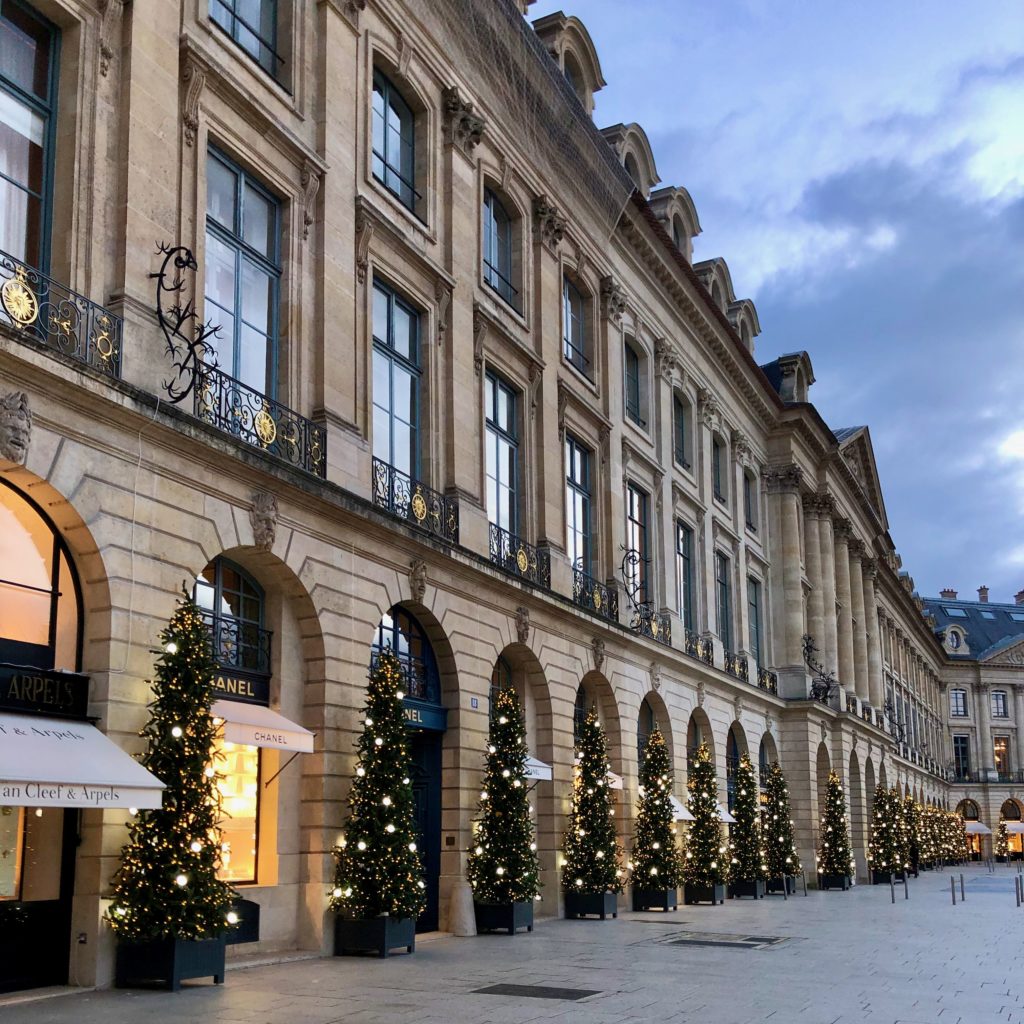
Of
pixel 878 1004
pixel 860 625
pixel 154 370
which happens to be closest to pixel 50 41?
pixel 154 370

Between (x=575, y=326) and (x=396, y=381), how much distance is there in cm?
1070

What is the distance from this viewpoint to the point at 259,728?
1703 cm

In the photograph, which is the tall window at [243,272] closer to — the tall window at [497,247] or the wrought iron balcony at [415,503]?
the wrought iron balcony at [415,503]

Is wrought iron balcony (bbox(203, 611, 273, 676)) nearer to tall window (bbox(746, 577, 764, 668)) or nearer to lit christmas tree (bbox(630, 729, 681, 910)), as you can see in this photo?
lit christmas tree (bbox(630, 729, 681, 910))

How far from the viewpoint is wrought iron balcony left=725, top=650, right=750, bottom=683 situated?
139ft

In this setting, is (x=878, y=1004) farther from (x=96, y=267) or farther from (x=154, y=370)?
(x=96, y=267)

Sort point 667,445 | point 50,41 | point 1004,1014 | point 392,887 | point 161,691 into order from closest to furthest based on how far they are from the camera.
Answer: point 1004,1014, point 161,691, point 50,41, point 392,887, point 667,445

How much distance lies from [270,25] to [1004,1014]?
16631mm

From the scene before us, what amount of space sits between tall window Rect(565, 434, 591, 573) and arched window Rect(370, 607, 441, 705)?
298 inches

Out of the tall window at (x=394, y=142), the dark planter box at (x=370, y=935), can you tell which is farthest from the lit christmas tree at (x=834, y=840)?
the dark planter box at (x=370, y=935)

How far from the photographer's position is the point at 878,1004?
14.0 m

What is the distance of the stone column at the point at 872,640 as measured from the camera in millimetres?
65812

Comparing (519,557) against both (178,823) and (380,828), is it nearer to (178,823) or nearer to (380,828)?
(380,828)

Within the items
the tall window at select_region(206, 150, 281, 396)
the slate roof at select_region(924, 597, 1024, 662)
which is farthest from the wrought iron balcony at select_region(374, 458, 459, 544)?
the slate roof at select_region(924, 597, 1024, 662)
